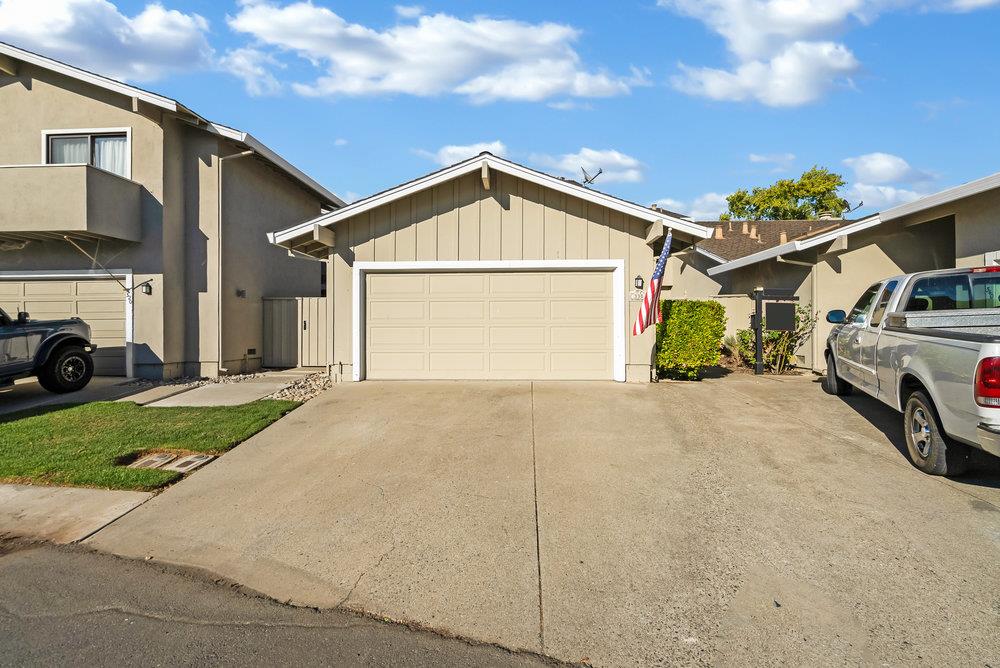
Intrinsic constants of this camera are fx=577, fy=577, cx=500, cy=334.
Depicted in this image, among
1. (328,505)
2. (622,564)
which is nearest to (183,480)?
(328,505)

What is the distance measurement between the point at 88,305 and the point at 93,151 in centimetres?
309

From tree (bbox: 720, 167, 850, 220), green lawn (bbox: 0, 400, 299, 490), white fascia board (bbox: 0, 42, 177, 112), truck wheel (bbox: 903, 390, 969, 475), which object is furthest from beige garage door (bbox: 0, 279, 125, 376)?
tree (bbox: 720, 167, 850, 220)

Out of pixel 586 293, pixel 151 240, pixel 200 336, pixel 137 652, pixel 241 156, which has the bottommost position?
pixel 137 652

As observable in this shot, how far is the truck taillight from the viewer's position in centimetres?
430

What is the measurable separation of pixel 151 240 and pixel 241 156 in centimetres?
253

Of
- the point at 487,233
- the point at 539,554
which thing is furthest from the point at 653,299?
the point at 539,554

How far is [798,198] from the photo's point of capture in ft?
127

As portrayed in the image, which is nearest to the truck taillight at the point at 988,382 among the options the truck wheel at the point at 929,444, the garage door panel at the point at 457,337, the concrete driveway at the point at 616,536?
the truck wheel at the point at 929,444

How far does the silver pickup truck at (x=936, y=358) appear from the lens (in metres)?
4.43

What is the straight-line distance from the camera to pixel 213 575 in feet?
12.4

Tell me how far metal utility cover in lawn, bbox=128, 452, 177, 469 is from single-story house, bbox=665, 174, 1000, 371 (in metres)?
8.90

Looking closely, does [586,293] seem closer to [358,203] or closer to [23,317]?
[358,203]

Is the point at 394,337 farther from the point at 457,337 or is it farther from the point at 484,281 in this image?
the point at 484,281

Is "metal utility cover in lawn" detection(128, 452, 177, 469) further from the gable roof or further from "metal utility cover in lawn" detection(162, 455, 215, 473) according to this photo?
the gable roof
